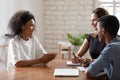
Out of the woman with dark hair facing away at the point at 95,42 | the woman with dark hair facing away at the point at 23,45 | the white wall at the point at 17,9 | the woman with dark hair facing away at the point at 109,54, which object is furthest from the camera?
the white wall at the point at 17,9

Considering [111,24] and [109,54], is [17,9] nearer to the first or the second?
[111,24]

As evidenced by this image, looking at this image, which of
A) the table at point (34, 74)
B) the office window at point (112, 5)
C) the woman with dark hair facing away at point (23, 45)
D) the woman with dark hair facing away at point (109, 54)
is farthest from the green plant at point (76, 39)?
the woman with dark hair facing away at point (109, 54)

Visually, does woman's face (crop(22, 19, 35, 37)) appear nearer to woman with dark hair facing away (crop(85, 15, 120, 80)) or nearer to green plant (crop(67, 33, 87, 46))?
woman with dark hair facing away (crop(85, 15, 120, 80))

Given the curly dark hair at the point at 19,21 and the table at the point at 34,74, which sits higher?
the curly dark hair at the point at 19,21

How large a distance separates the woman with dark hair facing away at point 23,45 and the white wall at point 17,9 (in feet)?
4.28

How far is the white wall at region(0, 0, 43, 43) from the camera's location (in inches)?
159

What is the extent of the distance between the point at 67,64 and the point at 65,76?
55 cm


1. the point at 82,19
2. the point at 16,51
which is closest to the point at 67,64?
the point at 16,51

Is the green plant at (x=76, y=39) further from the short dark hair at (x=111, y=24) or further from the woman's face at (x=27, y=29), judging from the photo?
the short dark hair at (x=111, y=24)

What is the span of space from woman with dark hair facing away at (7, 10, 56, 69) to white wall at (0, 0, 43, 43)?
1304mm

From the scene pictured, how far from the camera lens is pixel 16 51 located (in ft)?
8.34

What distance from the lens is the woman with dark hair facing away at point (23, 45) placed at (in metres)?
2.49

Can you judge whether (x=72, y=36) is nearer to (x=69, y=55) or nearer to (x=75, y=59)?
(x=69, y=55)

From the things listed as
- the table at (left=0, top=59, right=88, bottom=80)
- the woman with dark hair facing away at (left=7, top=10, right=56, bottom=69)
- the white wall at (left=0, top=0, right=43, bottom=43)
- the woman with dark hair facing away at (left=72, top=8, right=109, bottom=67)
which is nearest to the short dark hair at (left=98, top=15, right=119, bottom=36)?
the table at (left=0, top=59, right=88, bottom=80)
